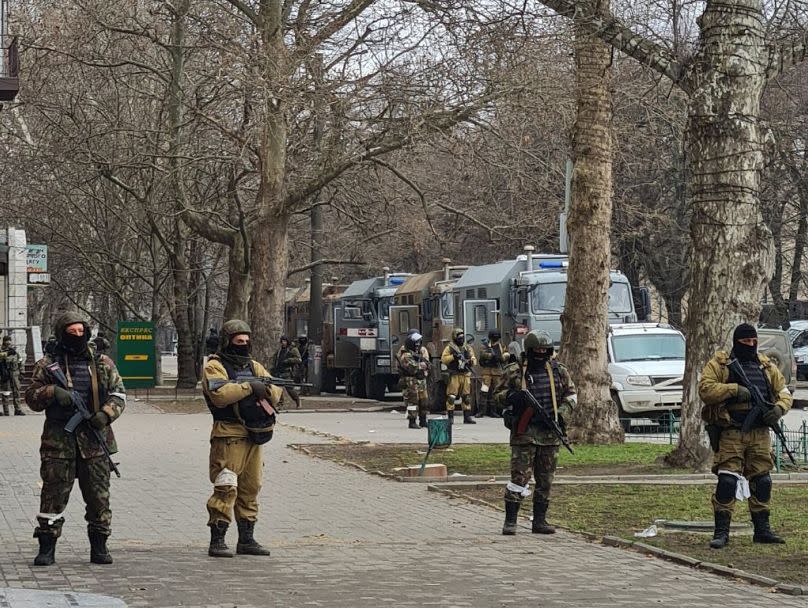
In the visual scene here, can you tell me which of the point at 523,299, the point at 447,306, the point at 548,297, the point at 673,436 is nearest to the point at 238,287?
the point at 447,306

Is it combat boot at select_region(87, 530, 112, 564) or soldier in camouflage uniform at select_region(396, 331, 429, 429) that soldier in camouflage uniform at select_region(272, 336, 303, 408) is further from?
combat boot at select_region(87, 530, 112, 564)

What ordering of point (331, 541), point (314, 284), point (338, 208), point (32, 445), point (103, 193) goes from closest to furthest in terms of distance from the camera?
1. point (331, 541)
2. point (32, 445)
3. point (338, 208)
4. point (314, 284)
5. point (103, 193)

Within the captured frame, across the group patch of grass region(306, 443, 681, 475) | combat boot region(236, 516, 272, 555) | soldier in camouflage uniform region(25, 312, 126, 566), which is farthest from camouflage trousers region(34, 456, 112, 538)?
patch of grass region(306, 443, 681, 475)

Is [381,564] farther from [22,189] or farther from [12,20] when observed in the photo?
[22,189]

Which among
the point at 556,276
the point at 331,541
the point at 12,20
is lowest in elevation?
the point at 331,541

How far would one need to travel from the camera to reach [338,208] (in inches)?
1356

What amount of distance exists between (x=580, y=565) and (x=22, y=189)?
3868 cm

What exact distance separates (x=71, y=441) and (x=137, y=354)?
95.9 ft

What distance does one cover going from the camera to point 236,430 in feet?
34.6

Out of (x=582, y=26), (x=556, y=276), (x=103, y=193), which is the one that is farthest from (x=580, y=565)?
(x=103, y=193)

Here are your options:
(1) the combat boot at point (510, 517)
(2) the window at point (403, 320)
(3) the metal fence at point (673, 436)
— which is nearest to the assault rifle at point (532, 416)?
(1) the combat boot at point (510, 517)

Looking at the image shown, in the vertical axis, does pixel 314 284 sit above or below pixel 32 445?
above

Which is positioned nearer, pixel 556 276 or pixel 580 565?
pixel 580 565

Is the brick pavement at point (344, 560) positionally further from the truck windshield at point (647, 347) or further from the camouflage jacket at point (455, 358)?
the truck windshield at point (647, 347)
